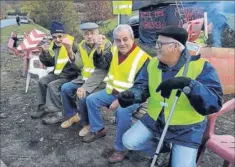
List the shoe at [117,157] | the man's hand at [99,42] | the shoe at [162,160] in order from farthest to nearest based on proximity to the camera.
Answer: the man's hand at [99,42], the shoe at [117,157], the shoe at [162,160]

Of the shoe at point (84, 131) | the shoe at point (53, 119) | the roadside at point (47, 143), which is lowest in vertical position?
the roadside at point (47, 143)

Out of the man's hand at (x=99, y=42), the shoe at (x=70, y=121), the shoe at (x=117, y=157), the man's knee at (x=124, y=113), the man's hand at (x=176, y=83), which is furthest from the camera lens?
the shoe at (x=70, y=121)

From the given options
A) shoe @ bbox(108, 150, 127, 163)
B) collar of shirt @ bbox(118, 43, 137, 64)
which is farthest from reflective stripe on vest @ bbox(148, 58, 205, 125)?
shoe @ bbox(108, 150, 127, 163)

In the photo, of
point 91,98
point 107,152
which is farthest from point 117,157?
point 91,98

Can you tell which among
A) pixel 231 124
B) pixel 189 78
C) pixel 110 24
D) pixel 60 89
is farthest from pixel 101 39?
pixel 110 24

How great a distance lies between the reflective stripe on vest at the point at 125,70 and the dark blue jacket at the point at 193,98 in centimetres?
44

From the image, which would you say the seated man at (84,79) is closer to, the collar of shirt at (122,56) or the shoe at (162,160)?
the collar of shirt at (122,56)

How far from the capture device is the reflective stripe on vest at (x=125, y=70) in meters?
3.51

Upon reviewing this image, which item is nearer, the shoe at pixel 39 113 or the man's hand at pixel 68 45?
the man's hand at pixel 68 45

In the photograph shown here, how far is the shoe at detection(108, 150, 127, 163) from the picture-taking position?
3557 millimetres

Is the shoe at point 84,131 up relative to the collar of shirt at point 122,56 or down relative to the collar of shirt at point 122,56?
down

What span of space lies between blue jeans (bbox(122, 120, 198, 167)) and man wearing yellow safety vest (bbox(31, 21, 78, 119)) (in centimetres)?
174

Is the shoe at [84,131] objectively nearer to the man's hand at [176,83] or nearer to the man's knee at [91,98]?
the man's knee at [91,98]

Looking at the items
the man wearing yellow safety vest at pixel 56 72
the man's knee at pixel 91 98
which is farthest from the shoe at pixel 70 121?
the man's knee at pixel 91 98
